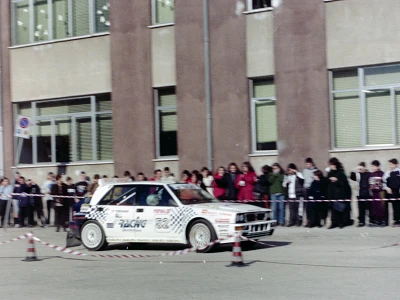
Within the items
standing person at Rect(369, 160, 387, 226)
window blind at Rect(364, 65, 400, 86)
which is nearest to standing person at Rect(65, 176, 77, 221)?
standing person at Rect(369, 160, 387, 226)

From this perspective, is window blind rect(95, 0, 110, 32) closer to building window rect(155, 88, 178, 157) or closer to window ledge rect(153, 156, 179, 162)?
building window rect(155, 88, 178, 157)

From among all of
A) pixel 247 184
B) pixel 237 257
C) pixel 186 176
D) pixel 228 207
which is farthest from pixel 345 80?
pixel 237 257

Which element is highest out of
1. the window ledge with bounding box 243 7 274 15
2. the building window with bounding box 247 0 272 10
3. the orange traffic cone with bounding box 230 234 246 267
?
→ the building window with bounding box 247 0 272 10

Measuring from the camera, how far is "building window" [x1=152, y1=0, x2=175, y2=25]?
26641 millimetres

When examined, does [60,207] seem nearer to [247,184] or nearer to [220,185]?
[220,185]

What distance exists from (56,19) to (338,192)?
43.2 feet

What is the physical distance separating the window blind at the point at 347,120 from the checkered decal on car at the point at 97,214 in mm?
8215

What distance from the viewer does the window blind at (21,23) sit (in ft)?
98.5

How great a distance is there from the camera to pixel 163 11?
26.9 m

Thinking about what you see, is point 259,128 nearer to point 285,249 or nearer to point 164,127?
point 164,127

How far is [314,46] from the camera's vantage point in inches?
924

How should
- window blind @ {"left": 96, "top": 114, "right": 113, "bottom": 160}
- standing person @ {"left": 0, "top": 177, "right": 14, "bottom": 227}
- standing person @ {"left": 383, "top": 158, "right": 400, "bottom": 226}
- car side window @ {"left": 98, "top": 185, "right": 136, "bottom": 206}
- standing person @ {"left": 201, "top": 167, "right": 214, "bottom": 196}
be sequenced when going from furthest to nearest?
window blind @ {"left": 96, "top": 114, "right": 113, "bottom": 160} → standing person @ {"left": 0, "top": 177, "right": 14, "bottom": 227} → standing person @ {"left": 201, "top": 167, "right": 214, "bottom": 196} → standing person @ {"left": 383, "top": 158, "right": 400, "bottom": 226} → car side window @ {"left": 98, "top": 185, "right": 136, "bottom": 206}

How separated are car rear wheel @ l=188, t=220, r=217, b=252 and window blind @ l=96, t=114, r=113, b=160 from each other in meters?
11.4

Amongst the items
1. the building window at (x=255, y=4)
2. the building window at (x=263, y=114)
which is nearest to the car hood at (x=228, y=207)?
the building window at (x=263, y=114)
